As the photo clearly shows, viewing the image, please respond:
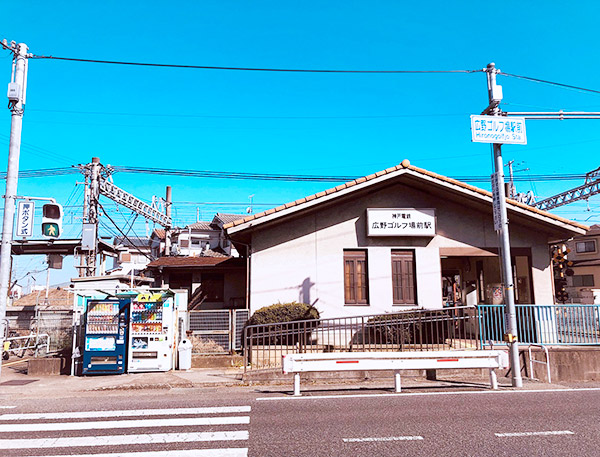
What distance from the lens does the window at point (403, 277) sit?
15.7m

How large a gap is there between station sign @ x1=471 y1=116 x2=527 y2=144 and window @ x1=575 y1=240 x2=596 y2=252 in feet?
113

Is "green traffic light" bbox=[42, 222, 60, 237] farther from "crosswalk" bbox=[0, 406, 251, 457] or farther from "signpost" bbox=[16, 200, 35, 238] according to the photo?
"crosswalk" bbox=[0, 406, 251, 457]

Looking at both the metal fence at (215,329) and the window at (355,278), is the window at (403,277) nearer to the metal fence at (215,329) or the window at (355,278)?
the window at (355,278)

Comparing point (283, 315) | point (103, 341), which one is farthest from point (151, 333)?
point (283, 315)

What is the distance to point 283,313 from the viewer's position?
14023mm

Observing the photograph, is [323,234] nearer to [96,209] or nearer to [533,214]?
[533,214]

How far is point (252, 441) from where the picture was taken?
6.10 m

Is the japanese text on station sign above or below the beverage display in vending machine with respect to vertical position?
above

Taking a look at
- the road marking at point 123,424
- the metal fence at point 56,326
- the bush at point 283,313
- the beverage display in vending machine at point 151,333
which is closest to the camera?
the road marking at point 123,424

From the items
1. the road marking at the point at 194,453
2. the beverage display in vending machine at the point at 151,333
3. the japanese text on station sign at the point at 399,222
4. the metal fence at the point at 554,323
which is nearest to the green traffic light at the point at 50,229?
the beverage display in vending machine at the point at 151,333

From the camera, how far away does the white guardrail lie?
369 inches

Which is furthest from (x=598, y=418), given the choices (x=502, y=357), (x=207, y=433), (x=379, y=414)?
(x=207, y=433)

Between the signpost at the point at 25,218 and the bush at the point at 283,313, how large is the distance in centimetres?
673

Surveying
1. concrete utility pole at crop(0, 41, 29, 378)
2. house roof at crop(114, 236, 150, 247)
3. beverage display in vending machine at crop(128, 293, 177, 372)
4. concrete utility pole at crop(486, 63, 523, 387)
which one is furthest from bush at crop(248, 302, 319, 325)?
house roof at crop(114, 236, 150, 247)
